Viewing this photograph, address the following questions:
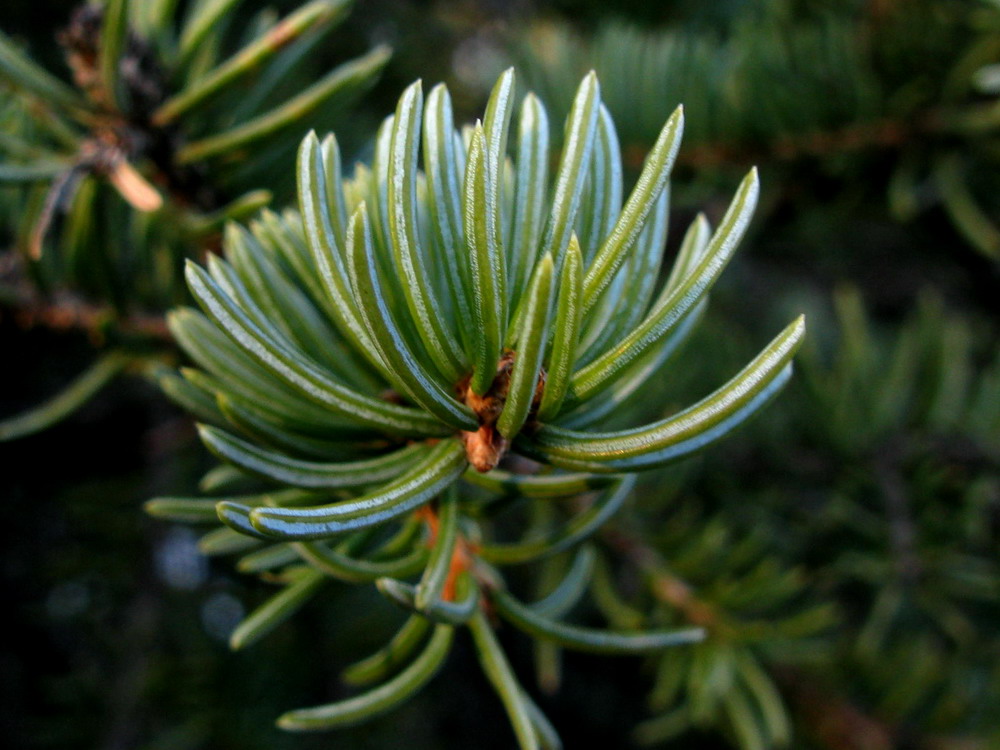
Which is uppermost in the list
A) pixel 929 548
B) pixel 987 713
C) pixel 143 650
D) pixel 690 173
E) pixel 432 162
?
pixel 432 162

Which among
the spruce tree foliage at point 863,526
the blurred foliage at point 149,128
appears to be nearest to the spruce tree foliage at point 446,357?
the blurred foliage at point 149,128

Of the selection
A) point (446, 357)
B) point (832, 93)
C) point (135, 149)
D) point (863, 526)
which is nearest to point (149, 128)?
point (135, 149)

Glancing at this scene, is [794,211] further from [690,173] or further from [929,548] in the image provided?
[929,548]

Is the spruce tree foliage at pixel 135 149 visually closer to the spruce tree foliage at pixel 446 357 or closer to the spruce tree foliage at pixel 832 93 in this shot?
→ the spruce tree foliage at pixel 446 357

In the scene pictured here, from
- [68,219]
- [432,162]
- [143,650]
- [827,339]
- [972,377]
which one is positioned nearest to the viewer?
[432,162]

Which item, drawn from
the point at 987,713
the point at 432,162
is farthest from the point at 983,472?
the point at 432,162

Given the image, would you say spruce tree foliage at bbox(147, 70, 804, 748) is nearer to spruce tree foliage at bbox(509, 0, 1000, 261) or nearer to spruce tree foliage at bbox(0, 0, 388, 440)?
spruce tree foliage at bbox(0, 0, 388, 440)

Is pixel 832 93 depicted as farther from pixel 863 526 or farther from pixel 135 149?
pixel 135 149
